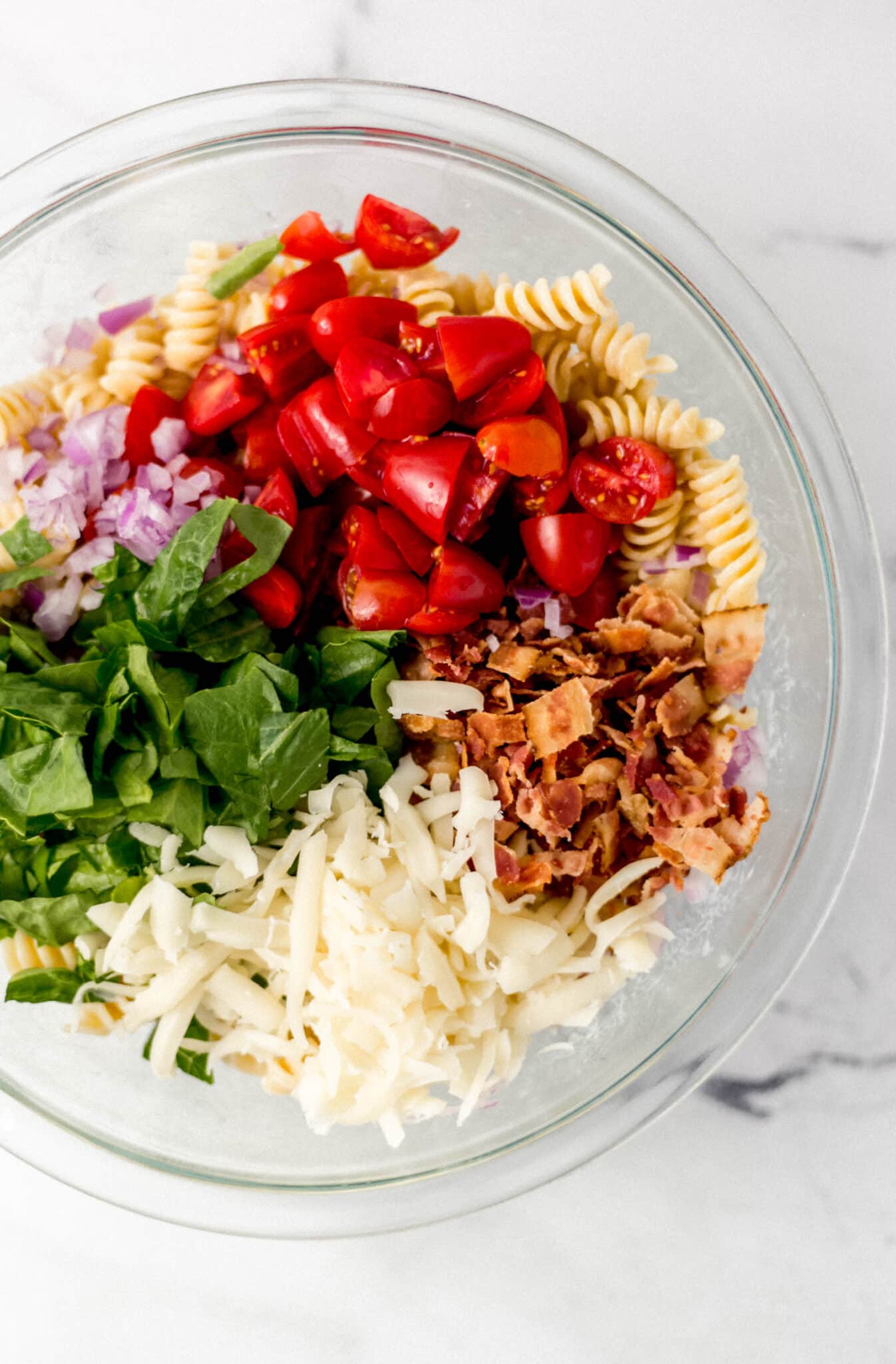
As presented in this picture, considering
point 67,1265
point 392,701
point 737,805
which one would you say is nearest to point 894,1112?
point 737,805

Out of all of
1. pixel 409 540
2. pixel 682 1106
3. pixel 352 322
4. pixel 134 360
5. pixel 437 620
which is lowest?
pixel 682 1106

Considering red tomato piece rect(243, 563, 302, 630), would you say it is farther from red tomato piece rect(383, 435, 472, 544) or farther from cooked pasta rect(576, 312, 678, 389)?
cooked pasta rect(576, 312, 678, 389)

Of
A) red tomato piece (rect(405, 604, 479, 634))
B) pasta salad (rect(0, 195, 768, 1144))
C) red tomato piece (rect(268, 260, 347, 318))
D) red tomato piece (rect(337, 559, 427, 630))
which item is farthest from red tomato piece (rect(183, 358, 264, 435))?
red tomato piece (rect(405, 604, 479, 634))

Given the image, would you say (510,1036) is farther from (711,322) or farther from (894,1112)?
(711,322)

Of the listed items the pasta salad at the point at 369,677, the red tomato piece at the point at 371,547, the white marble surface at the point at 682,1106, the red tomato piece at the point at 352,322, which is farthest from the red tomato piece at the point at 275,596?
the white marble surface at the point at 682,1106

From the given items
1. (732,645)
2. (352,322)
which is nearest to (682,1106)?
(732,645)

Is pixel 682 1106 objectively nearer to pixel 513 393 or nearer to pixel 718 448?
pixel 718 448
